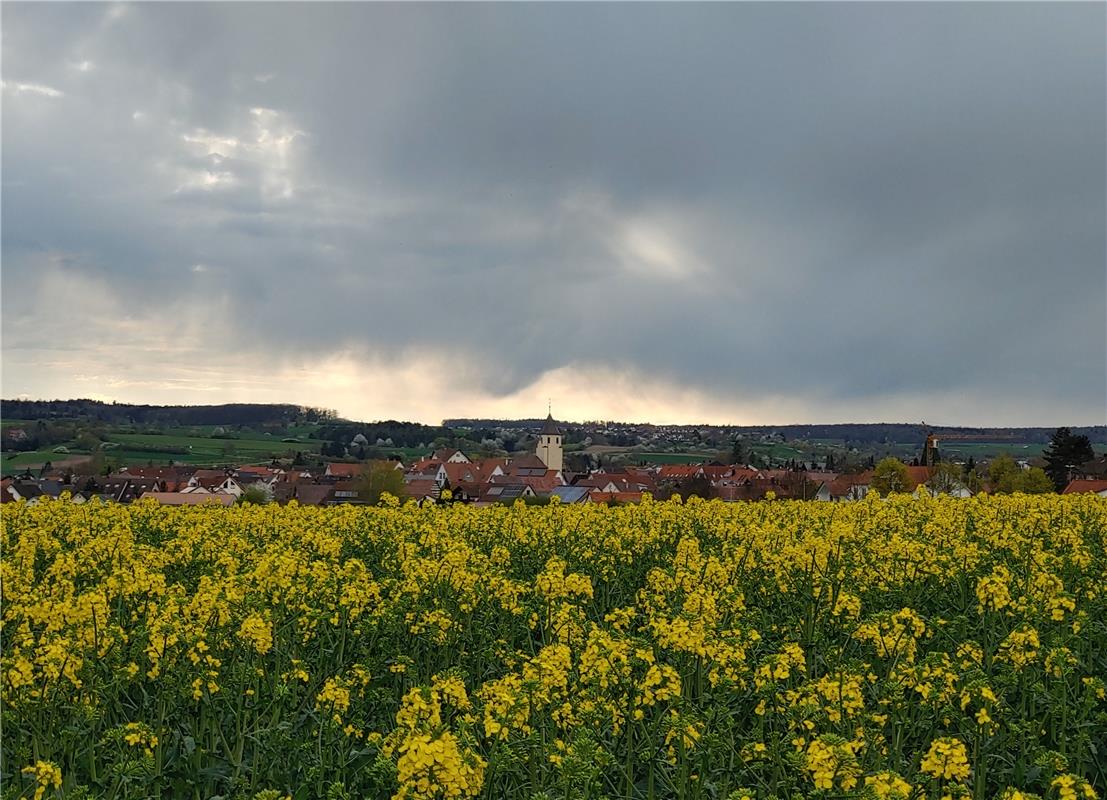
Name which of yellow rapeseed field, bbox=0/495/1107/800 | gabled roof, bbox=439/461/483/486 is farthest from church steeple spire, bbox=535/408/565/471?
yellow rapeseed field, bbox=0/495/1107/800

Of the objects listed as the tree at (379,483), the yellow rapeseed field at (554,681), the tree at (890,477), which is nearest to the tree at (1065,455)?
the tree at (890,477)

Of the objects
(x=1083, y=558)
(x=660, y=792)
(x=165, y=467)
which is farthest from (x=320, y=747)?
(x=165, y=467)

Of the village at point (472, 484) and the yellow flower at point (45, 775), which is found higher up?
the yellow flower at point (45, 775)

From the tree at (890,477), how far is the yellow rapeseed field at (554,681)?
5984cm

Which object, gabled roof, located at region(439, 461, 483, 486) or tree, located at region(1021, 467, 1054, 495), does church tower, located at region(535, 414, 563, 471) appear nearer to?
gabled roof, located at region(439, 461, 483, 486)

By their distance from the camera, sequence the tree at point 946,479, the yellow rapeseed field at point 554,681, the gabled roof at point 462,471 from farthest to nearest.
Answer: the gabled roof at point 462,471 → the tree at point 946,479 → the yellow rapeseed field at point 554,681

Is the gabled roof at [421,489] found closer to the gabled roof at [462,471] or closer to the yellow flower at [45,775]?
the gabled roof at [462,471]

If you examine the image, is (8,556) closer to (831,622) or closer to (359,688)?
(359,688)

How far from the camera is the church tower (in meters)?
149

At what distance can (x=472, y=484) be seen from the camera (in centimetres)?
10675

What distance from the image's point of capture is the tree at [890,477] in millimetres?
67750

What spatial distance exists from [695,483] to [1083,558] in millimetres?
48329

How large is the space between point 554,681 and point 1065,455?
78.3 meters

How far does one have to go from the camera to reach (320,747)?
5906 mm
